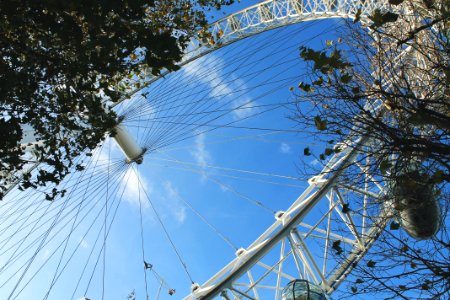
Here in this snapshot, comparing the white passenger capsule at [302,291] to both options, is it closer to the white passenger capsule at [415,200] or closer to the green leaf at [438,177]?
the white passenger capsule at [415,200]

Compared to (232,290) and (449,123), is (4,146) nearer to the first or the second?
(449,123)

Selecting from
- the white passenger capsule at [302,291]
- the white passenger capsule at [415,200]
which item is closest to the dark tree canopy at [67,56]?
the white passenger capsule at [415,200]

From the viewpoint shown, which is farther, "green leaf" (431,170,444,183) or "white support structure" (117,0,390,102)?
"white support structure" (117,0,390,102)

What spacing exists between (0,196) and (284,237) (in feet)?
27.0

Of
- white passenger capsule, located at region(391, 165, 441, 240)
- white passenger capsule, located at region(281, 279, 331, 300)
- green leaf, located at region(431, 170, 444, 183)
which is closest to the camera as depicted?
green leaf, located at region(431, 170, 444, 183)

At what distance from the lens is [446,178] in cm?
581

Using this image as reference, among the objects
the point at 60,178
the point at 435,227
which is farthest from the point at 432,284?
the point at 60,178

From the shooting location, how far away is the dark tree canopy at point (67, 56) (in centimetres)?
678

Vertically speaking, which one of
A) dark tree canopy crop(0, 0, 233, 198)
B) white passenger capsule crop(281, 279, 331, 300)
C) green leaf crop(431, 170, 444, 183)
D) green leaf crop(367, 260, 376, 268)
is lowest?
white passenger capsule crop(281, 279, 331, 300)

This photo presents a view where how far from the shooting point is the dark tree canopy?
678 centimetres

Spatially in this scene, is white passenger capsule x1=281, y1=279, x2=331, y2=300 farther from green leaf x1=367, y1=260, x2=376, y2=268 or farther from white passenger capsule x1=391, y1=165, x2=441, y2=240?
green leaf x1=367, y1=260, x2=376, y2=268

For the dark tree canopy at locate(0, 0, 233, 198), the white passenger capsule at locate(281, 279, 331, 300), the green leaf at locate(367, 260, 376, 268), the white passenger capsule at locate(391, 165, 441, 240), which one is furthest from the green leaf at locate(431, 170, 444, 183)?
the white passenger capsule at locate(281, 279, 331, 300)

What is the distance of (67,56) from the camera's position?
338 inches

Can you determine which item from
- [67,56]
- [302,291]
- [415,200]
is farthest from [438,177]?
[302,291]
